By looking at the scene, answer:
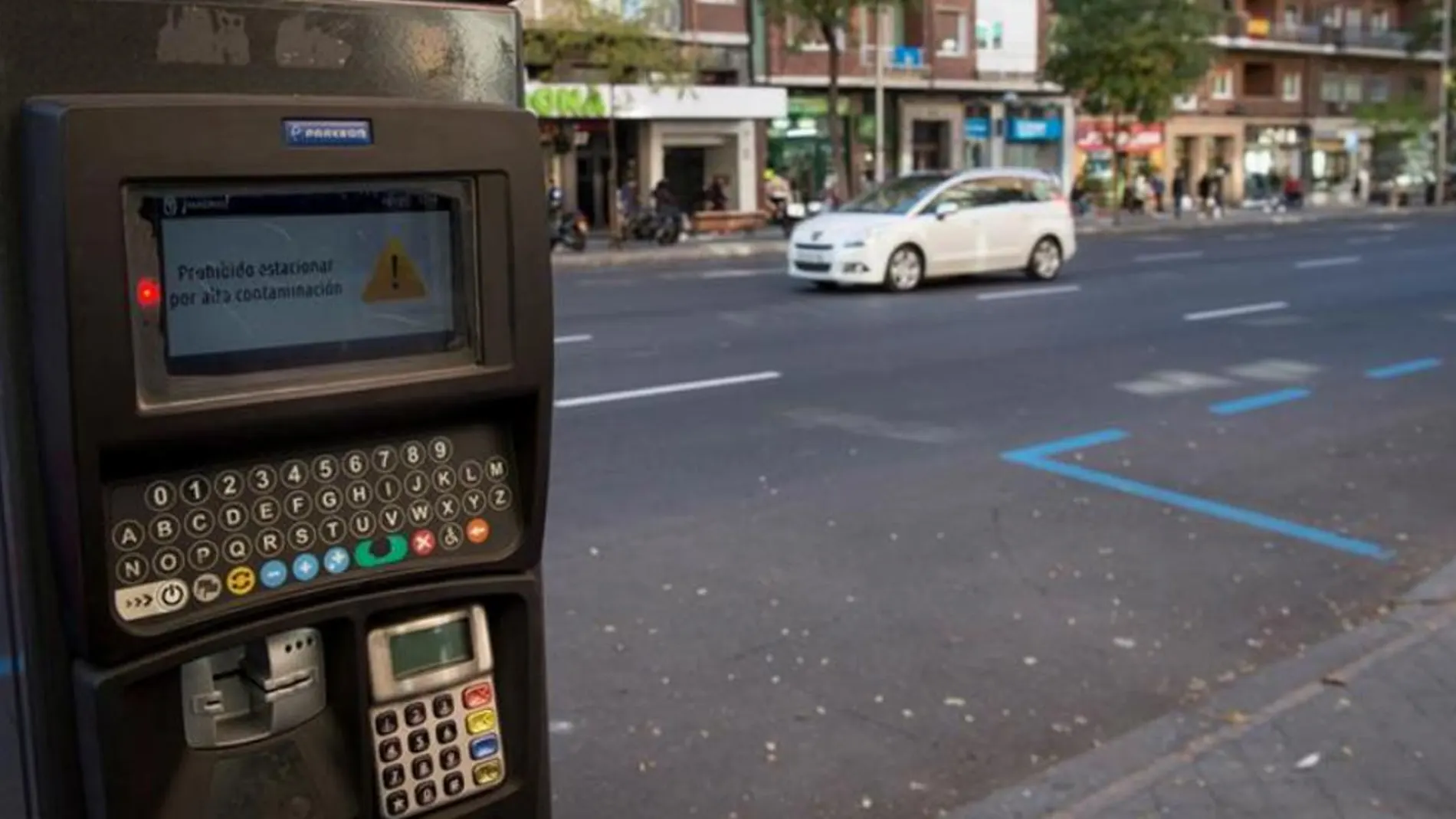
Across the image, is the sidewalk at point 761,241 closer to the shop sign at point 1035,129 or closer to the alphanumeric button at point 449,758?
the shop sign at point 1035,129

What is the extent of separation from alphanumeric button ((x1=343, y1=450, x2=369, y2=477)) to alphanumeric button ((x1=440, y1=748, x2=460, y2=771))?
43cm

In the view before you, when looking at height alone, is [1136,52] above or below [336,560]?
above

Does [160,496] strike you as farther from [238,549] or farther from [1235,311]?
[1235,311]

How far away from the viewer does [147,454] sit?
5.44ft

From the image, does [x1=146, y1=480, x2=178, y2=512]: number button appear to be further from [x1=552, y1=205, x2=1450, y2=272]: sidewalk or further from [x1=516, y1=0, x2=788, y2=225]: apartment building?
[x1=516, y1=0, x2=788, y2=225]: apartment building

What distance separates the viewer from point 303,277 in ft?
A: 5.90

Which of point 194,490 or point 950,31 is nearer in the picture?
point 194,490

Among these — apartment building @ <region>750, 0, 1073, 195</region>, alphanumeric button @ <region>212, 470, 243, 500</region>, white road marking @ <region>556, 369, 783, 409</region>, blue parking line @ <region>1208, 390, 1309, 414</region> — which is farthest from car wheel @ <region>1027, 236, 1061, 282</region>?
alphanumeric button @ <region>212, 470, 243, 500</region>

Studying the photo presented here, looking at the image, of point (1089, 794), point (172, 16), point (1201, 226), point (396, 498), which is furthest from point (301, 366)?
point (1201, 226)

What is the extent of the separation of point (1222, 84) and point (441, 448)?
59764mm

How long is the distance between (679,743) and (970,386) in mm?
6696

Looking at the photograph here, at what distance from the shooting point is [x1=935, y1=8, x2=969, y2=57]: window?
4359cm

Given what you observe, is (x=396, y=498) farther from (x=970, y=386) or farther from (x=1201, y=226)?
(x=1201, y=226)

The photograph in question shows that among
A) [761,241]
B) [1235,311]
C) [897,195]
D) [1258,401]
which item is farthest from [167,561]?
[761,241]
